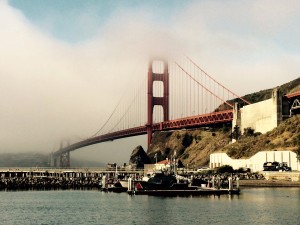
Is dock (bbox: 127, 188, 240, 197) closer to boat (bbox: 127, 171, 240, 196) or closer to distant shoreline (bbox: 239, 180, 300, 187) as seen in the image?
Result: boat (bbox: 127, 171, 240, 196)

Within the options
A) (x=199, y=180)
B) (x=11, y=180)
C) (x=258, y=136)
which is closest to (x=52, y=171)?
(x=11, y=180)

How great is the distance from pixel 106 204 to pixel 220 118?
3712 inches

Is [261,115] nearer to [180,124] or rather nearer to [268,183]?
[180,124]

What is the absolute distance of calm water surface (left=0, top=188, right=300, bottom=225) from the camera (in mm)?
60688

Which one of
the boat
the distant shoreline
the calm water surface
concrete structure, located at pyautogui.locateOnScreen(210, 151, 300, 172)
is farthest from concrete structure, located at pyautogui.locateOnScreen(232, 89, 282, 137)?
the calm water surface

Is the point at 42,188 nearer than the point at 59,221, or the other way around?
the point at 59,221

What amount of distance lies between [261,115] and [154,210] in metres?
93.9

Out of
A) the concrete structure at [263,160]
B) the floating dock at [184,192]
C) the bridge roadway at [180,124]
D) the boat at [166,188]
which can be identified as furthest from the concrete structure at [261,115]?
the floating dock at [184,192]

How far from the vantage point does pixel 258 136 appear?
497 ft

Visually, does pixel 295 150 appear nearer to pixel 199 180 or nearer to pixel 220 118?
pixel 199 180

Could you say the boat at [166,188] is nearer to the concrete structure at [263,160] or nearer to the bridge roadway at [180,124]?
the concrete structure at [263,160]

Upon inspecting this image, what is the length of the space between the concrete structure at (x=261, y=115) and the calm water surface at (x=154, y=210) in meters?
61.8

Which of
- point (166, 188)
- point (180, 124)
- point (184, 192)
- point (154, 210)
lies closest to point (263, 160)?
point (166, 188)

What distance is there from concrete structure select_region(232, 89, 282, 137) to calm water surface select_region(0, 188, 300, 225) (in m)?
61.8
